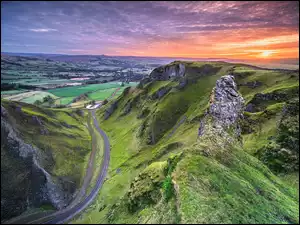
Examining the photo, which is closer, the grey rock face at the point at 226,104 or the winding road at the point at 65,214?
the grey rock face at the point at 226,104

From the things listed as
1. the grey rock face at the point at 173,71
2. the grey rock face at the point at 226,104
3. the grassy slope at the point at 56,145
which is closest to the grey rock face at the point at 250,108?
the grey rock face at the point at 226,104

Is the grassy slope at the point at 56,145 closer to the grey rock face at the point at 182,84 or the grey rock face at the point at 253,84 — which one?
the grey rock face at the point at 182,84

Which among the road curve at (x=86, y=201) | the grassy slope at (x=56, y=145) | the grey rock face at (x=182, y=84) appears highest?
the grey rock face at (x=182, y=84)

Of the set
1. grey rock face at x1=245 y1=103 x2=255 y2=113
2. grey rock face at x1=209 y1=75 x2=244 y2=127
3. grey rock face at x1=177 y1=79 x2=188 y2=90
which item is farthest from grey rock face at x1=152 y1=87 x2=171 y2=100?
grey rock face at x1=209 y1=75 x2=244 y2=127

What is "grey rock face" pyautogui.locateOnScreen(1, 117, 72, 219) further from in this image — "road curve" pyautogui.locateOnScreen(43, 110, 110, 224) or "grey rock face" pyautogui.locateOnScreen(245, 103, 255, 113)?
"grey rock face" pyautogui.locateOnScreen(245, 103, 255, 113)

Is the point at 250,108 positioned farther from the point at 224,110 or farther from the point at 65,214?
the point at 65,214

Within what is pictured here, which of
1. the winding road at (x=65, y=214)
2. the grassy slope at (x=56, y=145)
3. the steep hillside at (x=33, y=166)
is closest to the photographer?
the winding road at (x=65, y=214)
